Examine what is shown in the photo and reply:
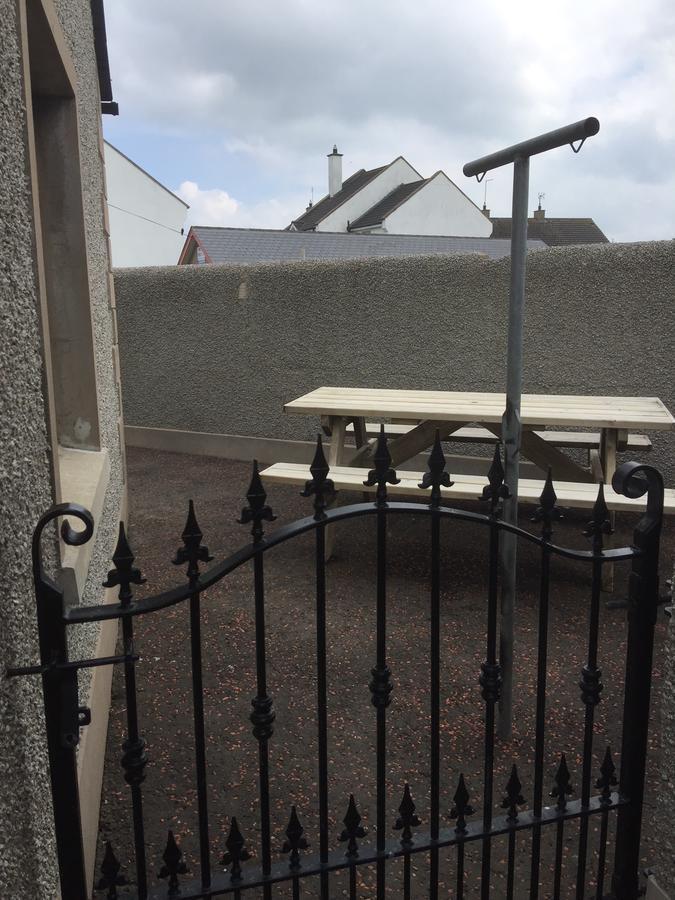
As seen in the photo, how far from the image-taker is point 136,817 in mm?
1402

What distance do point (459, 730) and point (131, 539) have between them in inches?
121

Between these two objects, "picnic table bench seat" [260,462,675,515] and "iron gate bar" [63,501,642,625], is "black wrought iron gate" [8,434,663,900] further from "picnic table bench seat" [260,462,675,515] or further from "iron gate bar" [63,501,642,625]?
"picnic table bench seat" [260,462,675,515]

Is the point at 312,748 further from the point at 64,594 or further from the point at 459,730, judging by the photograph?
the point at 64,594

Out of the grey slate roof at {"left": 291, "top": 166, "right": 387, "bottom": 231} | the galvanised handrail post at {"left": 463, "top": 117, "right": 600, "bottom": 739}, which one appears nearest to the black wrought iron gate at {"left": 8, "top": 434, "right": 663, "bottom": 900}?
the galvanised handrail post at {"left": 463, "top": 117, "right": 600, "bottom": 739}

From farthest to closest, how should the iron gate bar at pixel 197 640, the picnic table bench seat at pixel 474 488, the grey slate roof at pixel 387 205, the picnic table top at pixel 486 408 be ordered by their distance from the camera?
1. the grey slate roof at pixel 387 205
2. the picnic table top at pixel 486 408
3. the picnic table bench seat at pixel 474 488
4. the iron gate bar at pixel 197 640

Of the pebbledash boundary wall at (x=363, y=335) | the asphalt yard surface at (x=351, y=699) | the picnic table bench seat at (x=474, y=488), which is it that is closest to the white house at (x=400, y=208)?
the pebbledash boundary wall at (x=363, y=335)

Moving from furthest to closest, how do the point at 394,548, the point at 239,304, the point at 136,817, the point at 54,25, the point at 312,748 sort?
1. the point at 239,304
2. the point at 394,548
3. the point at 312,748
4. the point at 54,25
5. the point at 136,817

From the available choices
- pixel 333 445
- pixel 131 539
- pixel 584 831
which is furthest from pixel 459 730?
pixel 131 539

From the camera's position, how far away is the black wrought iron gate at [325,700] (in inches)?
50.1

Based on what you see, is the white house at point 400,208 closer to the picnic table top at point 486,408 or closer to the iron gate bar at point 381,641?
the picnic table top at point 486,408

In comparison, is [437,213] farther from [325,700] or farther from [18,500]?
[18,500]

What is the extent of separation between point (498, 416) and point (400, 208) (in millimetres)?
21232

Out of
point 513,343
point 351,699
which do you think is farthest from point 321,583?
point 351,699

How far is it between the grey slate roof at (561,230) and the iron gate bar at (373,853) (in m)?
30.5
